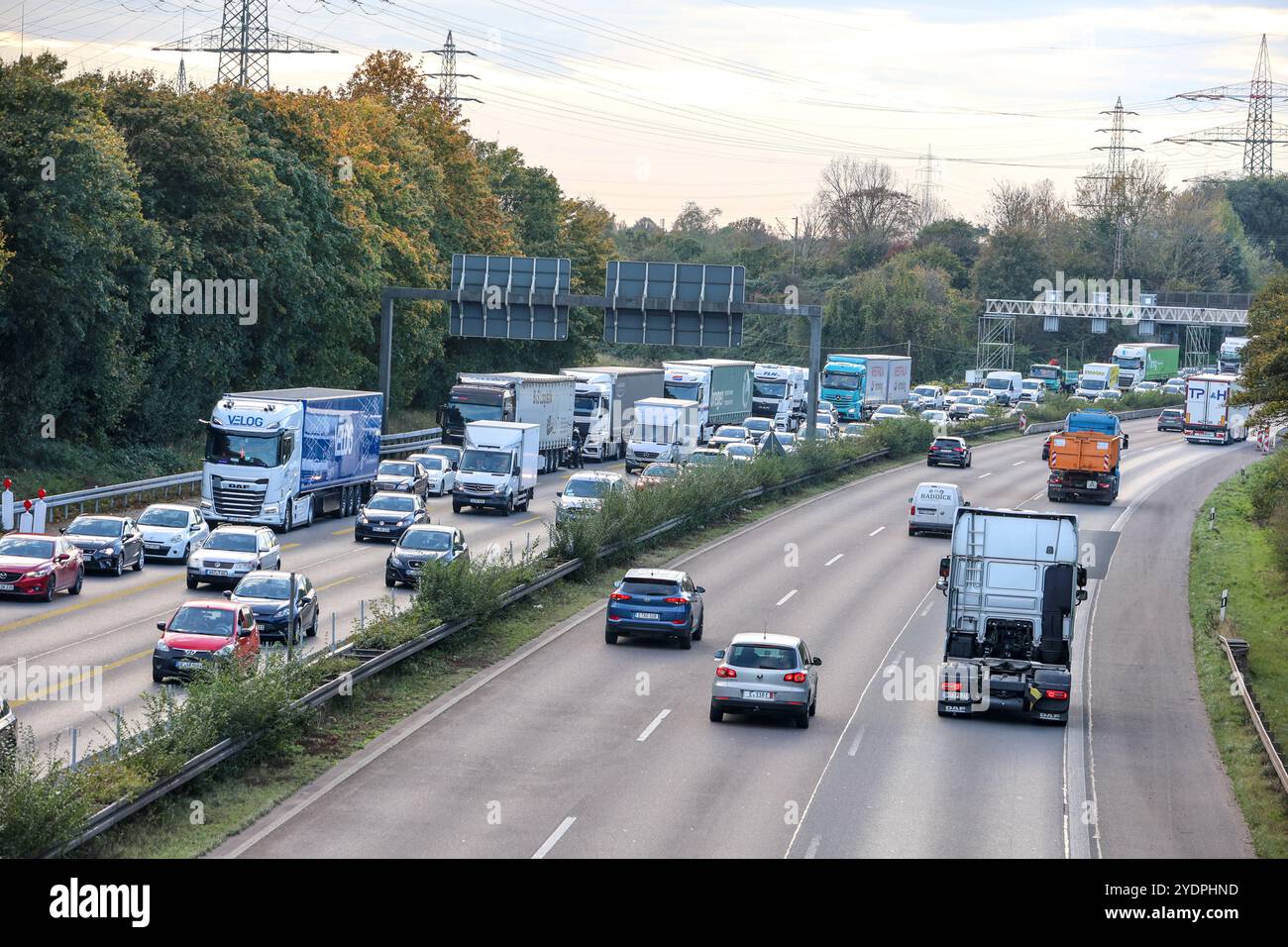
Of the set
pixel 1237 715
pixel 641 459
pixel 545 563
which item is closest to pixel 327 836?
pixel 1237 715

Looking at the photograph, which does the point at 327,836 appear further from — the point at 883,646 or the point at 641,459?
the point at 641,459

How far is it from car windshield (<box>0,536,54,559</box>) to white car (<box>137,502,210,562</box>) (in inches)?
204

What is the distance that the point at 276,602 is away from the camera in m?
31.0

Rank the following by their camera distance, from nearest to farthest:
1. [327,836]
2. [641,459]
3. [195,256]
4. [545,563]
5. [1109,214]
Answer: [327,836] < [545,563] < [195,256] < [641,459] < [1109,214]

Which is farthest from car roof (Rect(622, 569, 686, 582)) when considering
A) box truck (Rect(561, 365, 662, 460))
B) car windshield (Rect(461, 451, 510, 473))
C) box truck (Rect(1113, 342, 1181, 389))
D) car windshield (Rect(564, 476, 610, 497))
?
box truck (Rect(1113, 342, 1181, 389))

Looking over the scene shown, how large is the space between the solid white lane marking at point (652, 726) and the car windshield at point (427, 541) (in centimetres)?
1223

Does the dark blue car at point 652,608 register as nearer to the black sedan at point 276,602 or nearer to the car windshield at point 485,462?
the black sedan at point 276,602

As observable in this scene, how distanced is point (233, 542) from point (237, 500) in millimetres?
9008

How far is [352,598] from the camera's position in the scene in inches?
1439

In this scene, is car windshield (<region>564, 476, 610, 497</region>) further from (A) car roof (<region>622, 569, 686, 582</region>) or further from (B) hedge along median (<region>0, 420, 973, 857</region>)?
(A) car roof (<region>622, 569, 686, 582</region>)

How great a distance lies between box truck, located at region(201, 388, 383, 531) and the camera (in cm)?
4594

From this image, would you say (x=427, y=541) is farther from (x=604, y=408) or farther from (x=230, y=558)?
(x=604, y=408)

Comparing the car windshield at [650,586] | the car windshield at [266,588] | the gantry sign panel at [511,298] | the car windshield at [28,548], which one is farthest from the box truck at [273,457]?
the car windshield at [650,586]
